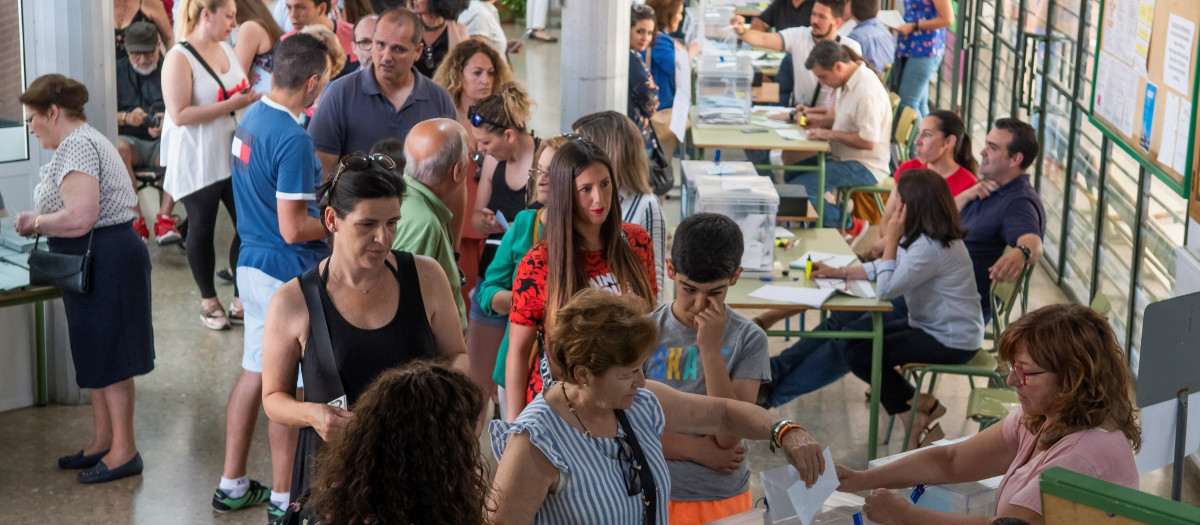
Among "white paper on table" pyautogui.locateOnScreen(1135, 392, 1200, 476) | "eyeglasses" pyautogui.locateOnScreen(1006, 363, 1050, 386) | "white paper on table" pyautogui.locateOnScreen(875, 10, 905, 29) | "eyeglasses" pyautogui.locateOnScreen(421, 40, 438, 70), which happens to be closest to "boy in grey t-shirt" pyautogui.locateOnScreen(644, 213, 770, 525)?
"eyeglasses" pyautogui.locateOnScreen(1006, 363, 1050, 386)

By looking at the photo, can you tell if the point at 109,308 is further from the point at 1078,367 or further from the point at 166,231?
the point at 1078,367

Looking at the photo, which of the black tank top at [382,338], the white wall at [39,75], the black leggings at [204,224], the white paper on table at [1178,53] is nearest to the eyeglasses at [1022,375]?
the black tank top at [382,338]

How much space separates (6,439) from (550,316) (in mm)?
2831

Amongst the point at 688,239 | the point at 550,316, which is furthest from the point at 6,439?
the point at 688,239

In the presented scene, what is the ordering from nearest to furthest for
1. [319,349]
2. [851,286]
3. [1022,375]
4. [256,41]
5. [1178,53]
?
[1022,375], [319,349], [1178,53], [851,286], [256,41]

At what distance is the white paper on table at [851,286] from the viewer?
187 inches

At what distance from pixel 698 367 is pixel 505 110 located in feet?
6.35

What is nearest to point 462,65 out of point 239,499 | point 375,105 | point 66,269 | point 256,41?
point 375,105

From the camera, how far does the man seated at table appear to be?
7156 mm

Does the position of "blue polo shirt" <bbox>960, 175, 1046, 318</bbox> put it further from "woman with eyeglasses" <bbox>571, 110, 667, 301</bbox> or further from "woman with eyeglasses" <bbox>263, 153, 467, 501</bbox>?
A: "woman with eyeglasses" <bbox>263, 153, 467, 501</bbox>

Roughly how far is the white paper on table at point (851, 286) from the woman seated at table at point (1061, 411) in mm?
2273

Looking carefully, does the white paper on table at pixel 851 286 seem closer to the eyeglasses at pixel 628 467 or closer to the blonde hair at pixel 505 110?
the blonde hair at pixel 505 110

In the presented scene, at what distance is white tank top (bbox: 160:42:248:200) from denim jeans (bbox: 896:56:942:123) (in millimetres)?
5457

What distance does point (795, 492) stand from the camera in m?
2.32
